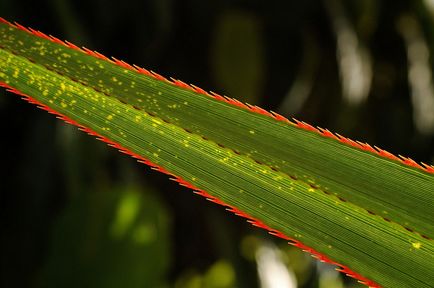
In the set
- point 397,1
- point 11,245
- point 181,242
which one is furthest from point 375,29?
point 11,245

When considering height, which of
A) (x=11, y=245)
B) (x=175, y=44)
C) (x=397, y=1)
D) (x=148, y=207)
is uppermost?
(x=397, y=1)

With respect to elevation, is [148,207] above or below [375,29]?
below

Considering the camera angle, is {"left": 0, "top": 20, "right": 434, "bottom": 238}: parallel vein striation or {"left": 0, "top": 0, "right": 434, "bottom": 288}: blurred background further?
{"left": 0, "top": 0, "right": 434, "bottom": 288}: blurred background

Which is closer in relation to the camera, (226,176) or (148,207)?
(226,176)

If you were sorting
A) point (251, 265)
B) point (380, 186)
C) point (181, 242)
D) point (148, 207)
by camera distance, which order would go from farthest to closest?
point (181, 242) < point (251, 265) < point (148, 207) < point (380, 186)

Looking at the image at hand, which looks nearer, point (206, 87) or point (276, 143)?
point (276, 143)

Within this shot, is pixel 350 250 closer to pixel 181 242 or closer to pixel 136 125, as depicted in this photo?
pixel 136 125

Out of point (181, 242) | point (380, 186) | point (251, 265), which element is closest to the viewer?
point (380, 186)

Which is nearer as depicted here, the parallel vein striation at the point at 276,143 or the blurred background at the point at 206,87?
the parallel vein striation at the point at 276,143
